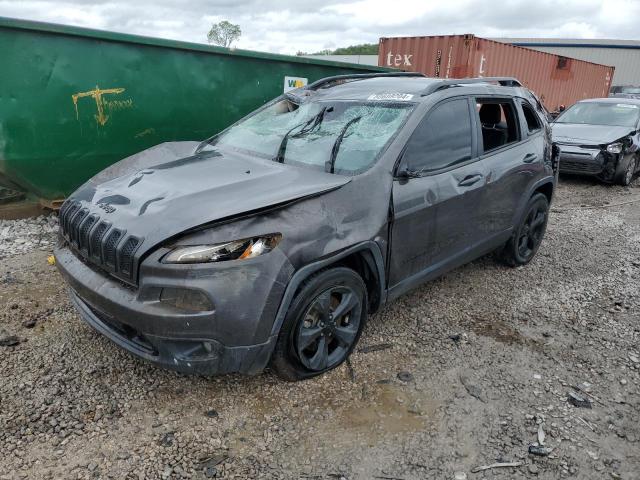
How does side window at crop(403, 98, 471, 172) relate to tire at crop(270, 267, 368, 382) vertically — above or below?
above

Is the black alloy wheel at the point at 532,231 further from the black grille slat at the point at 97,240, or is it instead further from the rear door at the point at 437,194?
the black grille slat at the point at 97,240

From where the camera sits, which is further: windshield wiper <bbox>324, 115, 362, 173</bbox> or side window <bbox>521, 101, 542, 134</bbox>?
side window <bbox>521, 101, 542, 134</bbox>

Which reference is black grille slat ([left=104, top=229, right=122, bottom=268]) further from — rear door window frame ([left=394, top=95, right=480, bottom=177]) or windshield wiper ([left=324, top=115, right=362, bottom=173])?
rear door window frame ([left=394, top=95, right=480, bottom=177])

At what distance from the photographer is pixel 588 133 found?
887 centimetres

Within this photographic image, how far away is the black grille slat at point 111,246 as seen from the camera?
2.45m

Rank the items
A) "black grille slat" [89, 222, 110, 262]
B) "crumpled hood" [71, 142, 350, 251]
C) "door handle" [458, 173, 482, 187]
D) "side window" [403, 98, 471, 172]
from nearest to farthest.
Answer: "crumpled hood" [71, 142, 350, 251] < "black grille slat" [89, 222, 110, 262] < "side window" [403, 98, 471, 172] < "door handle" [458, 173, 482, 187]

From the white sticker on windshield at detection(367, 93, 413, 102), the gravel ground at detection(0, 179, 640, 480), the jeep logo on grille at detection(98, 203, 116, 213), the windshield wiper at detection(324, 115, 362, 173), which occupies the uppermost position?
the white sticker on windshield at detection(367, 93, 413, 102)

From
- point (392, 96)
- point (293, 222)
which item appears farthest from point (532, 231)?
point (293, 222)

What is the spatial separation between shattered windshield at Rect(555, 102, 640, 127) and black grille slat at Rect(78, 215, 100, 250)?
9418 mm

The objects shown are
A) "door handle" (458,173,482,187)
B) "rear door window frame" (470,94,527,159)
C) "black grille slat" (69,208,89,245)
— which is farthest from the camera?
"rear door window frame" (470,94,527,159)

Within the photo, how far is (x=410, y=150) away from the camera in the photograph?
10.3 feet

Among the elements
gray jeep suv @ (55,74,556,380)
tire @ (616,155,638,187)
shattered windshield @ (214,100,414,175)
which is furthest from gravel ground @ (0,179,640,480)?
tire @ (616,155,638,187)

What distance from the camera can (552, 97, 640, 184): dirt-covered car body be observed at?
833 cm

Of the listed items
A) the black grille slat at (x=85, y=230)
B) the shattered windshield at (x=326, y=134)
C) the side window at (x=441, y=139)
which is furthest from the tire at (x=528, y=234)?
the black grille slat at (x=85, y=230)
